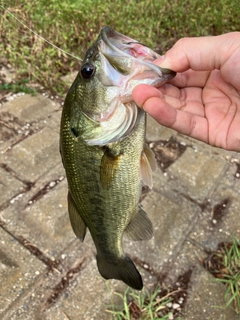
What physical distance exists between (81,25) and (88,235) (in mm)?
2560

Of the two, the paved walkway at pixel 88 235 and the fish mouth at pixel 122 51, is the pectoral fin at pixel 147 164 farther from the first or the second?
the paved walkway at pixel 88 235

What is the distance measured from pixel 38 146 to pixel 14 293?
1.32 metres

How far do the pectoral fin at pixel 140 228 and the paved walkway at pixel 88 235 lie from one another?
78cm

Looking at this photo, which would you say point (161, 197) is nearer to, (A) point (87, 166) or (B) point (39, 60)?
(A) point (87, 166)

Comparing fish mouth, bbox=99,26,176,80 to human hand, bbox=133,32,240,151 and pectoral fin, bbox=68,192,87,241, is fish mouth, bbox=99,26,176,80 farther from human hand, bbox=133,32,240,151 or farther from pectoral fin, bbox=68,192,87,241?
pectoral fin, bbox=68,192,87,241

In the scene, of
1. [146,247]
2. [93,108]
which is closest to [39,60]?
[146,247]

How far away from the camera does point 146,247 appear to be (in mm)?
2754

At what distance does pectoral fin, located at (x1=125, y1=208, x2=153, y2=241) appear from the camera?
1.91m

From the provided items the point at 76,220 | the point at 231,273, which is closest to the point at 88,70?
the point at 76,220

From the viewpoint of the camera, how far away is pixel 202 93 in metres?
2.03

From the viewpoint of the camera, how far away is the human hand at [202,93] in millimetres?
1618

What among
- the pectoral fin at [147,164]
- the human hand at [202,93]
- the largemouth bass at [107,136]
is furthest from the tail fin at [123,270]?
the human hand at [202,93]

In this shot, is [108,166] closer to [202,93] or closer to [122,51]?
[122,51]

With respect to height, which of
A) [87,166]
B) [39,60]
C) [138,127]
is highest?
[138,127]
